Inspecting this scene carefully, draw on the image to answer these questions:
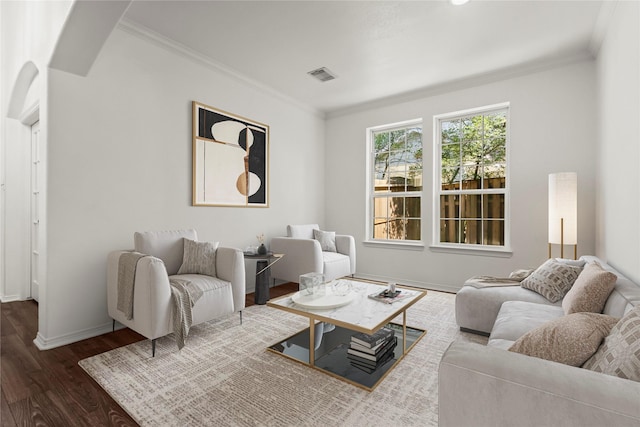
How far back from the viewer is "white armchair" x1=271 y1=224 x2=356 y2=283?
4.03 m

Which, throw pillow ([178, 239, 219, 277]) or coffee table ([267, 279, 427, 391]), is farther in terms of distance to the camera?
throw pillow ([178, 239, 219, 277])

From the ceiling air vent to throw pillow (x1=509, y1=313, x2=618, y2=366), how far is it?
3.57 m

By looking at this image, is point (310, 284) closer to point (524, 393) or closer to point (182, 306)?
point (182, 306)

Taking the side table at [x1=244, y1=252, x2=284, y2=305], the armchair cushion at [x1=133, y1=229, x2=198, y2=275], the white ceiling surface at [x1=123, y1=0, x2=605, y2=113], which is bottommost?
the side table at [x1=244, y1=252, x2=284, y2=305]

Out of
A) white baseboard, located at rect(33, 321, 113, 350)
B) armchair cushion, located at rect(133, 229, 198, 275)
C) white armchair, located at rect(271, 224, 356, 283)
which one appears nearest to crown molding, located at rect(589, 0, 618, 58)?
white armchair, located at rect(271, 224, 356, 283)

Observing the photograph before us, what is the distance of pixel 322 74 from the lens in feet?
13.3

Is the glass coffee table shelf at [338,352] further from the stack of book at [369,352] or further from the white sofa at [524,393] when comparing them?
the white sofa at [524,393]

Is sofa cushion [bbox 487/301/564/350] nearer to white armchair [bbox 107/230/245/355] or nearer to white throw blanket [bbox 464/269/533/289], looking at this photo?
white throw blanket [bbox 464/269/533/289]

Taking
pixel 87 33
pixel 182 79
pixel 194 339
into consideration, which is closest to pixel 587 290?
pixel 194 339

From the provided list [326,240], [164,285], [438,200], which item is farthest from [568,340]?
[326,240]

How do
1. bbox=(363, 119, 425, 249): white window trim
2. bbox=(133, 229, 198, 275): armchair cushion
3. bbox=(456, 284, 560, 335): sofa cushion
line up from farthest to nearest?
bbox=(363, 119, 425, 249): white window trim
bbox=(133, 229, 198, 275): armchair cushion
bbox=(456, 284, 560, 335): sofa cushion

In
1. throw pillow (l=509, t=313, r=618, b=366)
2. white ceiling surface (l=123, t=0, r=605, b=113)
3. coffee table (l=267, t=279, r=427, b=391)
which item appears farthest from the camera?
white ceiling surface (l=123, t=0, r=605, b=113)

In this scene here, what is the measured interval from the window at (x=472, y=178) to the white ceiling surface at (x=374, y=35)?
0.64 metres

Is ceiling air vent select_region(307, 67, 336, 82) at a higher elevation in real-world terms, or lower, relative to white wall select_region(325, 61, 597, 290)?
higher
